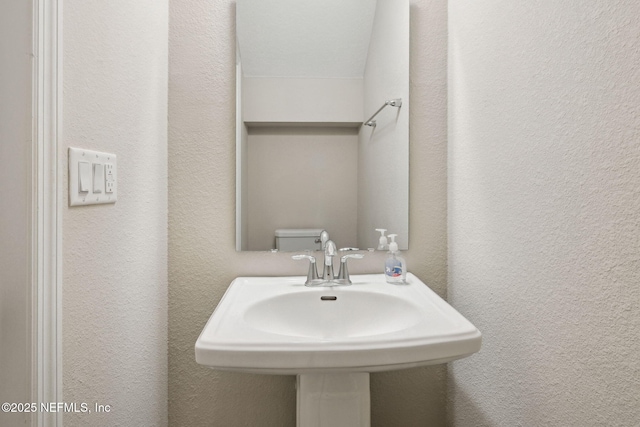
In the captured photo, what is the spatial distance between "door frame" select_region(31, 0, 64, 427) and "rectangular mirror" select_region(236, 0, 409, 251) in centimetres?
61

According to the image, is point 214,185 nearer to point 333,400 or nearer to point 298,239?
point 298,239

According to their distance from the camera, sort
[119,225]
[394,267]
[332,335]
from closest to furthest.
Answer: [119,225] → [332,335] → [394,267]

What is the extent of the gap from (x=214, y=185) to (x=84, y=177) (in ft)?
1.69

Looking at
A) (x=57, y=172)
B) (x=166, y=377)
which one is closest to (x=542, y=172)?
(x=57, y=172)

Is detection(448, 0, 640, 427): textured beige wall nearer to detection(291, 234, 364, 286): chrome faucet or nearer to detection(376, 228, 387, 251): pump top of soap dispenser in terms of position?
detection(376, 228, 387, 251): pump top of soap dispenser

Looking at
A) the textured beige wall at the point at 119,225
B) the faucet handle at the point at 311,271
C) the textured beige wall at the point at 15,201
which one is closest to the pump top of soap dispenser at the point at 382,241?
the faucet handle at the point at 311,271

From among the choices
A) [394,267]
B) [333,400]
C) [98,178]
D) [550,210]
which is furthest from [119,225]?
[550,210]

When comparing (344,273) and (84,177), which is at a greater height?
(84,177)

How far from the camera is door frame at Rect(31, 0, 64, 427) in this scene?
2.02 ft

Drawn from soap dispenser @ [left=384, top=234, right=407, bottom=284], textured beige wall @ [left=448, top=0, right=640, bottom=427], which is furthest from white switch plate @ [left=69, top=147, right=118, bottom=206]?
textured beige wall @ [left=448, top=0, right=640, bottom=427]

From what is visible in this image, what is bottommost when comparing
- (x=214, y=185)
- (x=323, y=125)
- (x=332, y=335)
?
(x=332, y=335)

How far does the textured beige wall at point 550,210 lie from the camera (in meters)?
0.62

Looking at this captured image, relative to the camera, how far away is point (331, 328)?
1.07m

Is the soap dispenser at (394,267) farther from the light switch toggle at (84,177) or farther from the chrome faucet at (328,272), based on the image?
the light switch toggle at (84,177)
